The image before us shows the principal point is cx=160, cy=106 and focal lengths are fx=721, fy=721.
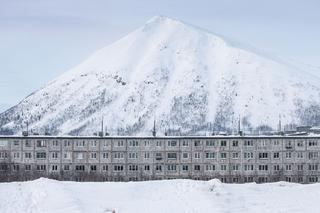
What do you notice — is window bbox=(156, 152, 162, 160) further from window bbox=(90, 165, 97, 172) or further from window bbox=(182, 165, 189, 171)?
window bbox=(90, 165, 97, 172)

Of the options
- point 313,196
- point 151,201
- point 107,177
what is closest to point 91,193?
point 151,201

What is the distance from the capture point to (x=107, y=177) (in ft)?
414

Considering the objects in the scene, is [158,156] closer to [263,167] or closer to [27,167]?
[263,167]

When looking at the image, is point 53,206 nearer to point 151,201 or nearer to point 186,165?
point 151,201

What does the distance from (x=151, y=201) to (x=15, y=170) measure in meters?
67.3

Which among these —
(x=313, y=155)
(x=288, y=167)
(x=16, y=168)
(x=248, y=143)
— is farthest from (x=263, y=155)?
(x=16, y=168)

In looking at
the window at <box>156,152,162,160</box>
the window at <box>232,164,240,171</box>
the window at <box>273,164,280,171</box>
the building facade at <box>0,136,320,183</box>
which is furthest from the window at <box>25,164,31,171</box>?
the window at <box>273,164,280,171</box>

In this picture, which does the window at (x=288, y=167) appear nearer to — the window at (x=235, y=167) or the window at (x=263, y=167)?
the window at (x=263, y=167)

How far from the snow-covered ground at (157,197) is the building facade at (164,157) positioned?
47.8m

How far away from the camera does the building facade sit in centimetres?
12681

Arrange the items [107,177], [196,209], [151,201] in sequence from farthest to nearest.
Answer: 1. [107,177]
2. [151,201]
3. [196,209]

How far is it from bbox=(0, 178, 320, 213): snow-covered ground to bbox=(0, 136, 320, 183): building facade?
47830 mm

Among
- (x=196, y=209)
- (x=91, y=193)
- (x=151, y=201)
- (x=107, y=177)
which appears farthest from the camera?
(x=107, y=177)

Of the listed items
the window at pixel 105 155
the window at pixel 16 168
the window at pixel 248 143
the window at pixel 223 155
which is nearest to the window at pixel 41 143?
the window at pixel 16 168
